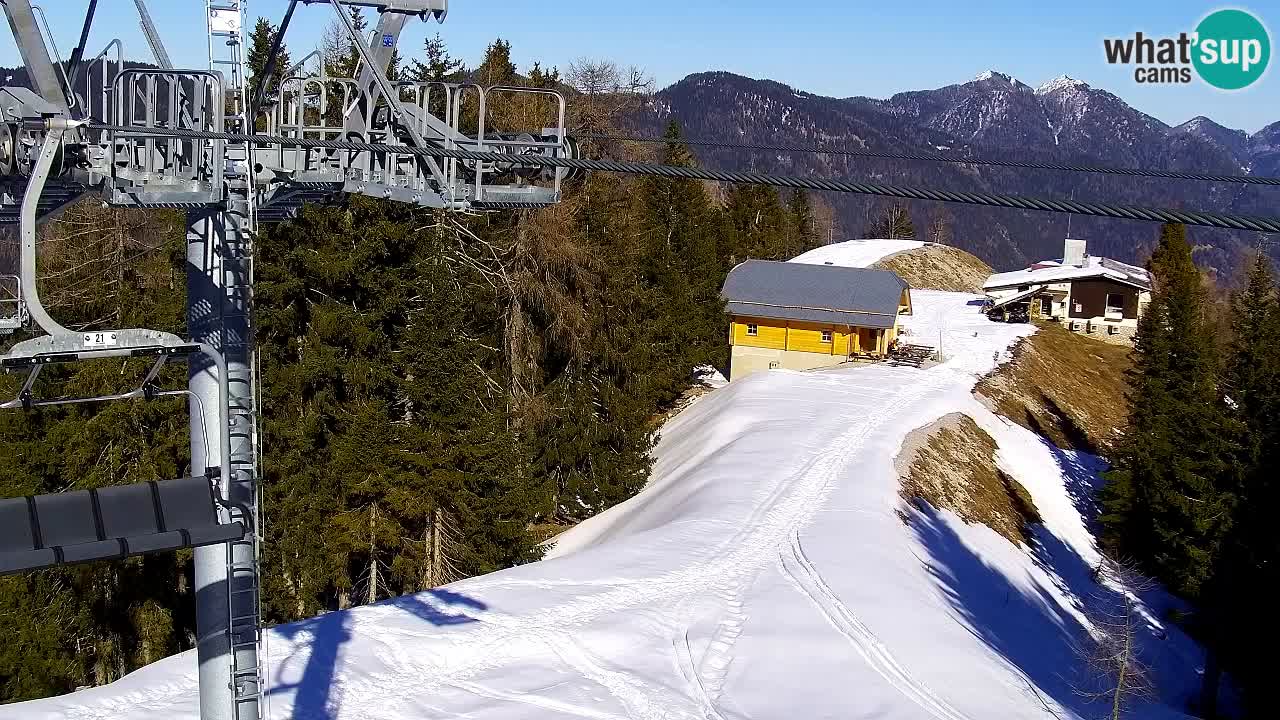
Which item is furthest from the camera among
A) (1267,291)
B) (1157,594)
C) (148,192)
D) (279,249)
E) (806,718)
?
(1267,291)

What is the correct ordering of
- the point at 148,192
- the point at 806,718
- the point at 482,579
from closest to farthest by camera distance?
1. the point at 148,192
2. the point at 806,718
3. the point at 482,579

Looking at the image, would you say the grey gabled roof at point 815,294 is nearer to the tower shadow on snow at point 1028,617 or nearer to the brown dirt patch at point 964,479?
the brown dirt patch at point 964,479

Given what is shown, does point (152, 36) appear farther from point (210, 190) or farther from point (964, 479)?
point (964, 479)

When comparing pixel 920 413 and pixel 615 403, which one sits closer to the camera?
pixel 615 403

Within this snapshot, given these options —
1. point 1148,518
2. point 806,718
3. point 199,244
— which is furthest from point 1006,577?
point 199,244

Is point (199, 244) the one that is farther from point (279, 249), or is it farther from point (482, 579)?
point (279, 249)

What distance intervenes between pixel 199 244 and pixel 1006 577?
2654 centimetres

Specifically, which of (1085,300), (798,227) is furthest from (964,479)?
(798,227)

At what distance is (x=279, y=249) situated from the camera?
30.6 meters

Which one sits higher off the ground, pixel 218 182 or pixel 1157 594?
pixel 218 182

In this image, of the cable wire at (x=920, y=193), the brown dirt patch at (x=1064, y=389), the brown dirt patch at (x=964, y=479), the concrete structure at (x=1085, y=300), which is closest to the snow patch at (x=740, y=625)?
the brown dirt patch at (x=964, y=479)

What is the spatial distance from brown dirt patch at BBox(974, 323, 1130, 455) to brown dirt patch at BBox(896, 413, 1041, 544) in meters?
6.58

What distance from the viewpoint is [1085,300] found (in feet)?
233

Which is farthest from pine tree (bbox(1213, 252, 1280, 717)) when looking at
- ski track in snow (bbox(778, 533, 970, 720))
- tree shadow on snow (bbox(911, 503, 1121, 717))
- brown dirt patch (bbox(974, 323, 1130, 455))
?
brown dirt patch (bbox(974, 323, 1130, 455))
